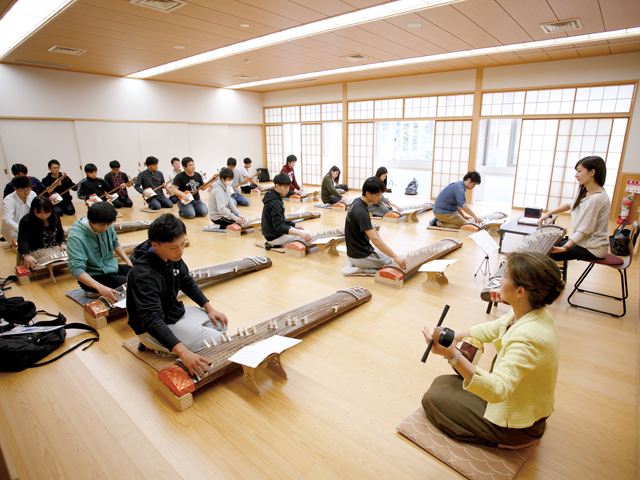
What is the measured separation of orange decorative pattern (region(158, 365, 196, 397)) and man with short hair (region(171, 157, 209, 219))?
6.40 metres

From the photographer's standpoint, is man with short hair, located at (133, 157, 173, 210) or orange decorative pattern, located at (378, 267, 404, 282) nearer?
orange decorative pattern, located at (378, 267, 404, 282)

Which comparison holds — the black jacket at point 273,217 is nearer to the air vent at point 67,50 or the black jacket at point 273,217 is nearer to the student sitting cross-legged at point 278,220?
the student sitting cross-legged at point 278,220

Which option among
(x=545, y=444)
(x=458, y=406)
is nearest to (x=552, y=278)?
(x=458, y=406)

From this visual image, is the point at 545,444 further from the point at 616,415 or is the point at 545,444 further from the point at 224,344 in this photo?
the point at 224,344

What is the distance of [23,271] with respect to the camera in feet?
15.5

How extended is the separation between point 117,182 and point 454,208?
855 cm

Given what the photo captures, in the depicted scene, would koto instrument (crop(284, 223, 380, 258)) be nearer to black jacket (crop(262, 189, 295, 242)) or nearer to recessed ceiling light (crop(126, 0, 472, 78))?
black jacket (crop(262, 189, 295, 242))

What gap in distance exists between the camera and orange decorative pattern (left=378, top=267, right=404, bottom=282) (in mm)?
4520

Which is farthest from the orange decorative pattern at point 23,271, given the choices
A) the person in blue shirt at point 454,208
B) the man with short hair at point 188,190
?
the person in blue shirt at point 454,208

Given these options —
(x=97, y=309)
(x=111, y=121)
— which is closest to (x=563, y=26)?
(x=97, y=309)

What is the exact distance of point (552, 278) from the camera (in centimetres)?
167

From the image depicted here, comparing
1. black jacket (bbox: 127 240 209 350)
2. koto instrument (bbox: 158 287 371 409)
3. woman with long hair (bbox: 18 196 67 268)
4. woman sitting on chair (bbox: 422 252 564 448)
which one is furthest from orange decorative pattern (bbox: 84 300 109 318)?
woman sitting on chair (bbox: 422 252 564 448)

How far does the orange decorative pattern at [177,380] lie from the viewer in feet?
8.07

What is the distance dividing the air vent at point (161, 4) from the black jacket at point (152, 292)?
4.22m
